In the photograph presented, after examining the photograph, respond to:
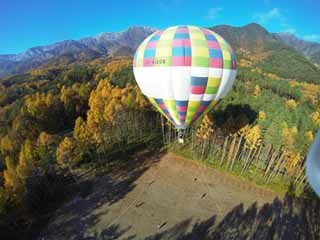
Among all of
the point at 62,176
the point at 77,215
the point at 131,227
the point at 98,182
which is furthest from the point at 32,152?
the point at 131,227

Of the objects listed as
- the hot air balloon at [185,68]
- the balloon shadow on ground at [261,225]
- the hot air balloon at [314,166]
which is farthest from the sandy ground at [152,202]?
the hot air balloon at [314,166]

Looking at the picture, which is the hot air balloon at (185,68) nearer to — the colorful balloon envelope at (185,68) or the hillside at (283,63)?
the colorful balloon envelope at (185,68)

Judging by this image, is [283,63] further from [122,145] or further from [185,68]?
[185,68]

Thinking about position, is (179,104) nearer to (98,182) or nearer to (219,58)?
(219,58)

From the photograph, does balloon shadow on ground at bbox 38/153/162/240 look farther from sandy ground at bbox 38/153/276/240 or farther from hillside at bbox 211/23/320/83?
hillside at bbox 211/23/320/83

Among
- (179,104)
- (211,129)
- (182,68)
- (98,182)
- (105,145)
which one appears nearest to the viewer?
(182,68)

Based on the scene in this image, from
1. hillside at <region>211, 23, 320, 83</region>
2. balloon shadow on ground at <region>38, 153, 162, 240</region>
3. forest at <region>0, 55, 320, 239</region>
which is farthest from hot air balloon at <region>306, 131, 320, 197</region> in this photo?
hillside at <region>211, 23, 320, 83</region>
